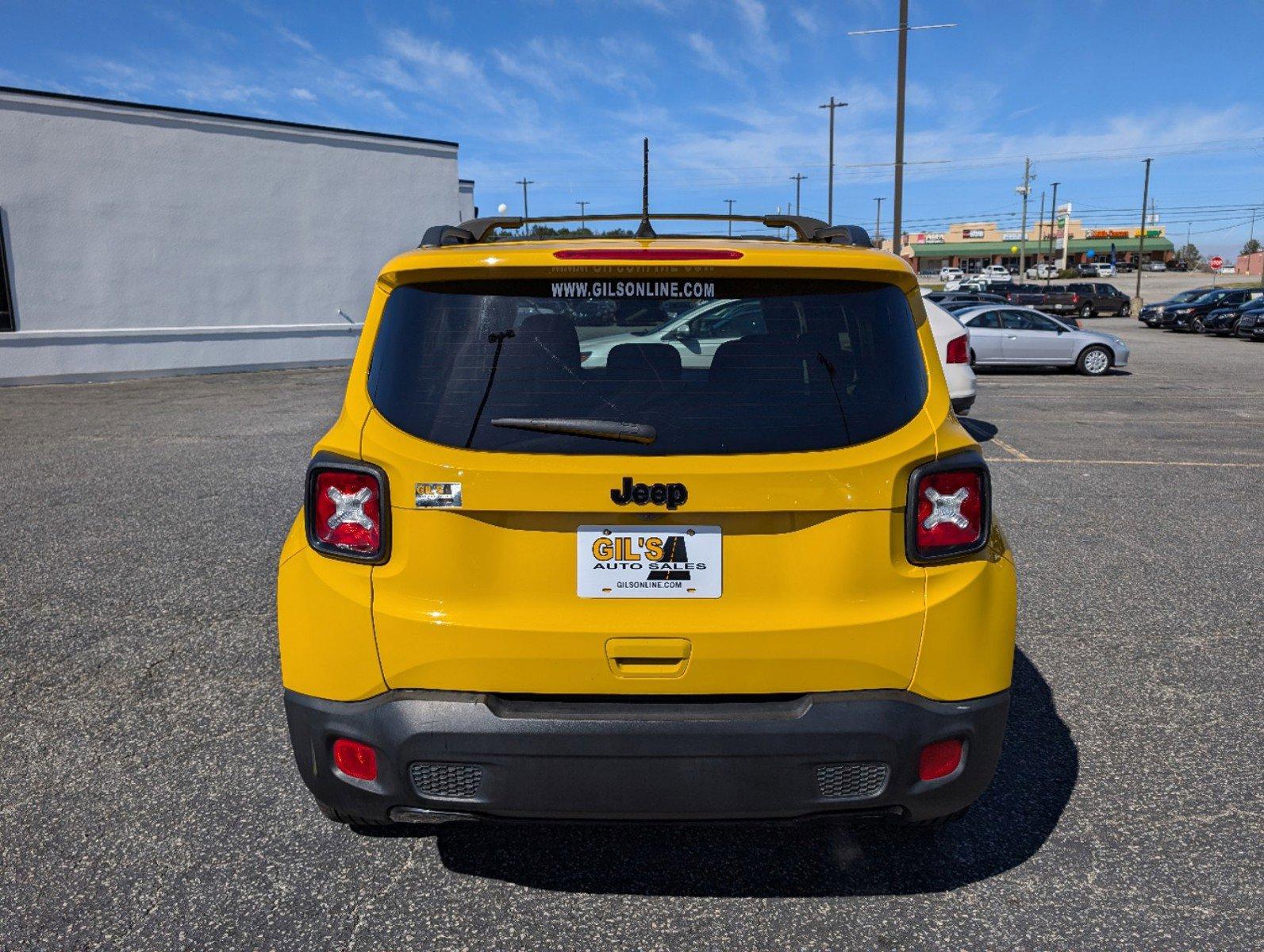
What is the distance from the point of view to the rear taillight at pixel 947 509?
237cm

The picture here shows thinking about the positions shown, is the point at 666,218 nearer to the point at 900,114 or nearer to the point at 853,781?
the point at 853,781

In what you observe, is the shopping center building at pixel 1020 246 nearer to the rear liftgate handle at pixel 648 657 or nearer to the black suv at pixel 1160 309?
the black suv at pixel 1160 309

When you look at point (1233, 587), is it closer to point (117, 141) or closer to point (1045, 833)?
point (1045, 833)

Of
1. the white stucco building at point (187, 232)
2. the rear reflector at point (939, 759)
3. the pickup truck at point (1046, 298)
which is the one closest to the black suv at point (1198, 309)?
the pickup truck at point (1046, 298)

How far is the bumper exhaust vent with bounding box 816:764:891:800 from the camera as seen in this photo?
235cm

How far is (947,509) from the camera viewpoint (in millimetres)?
2418

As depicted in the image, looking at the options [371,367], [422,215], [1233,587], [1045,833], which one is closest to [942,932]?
[1045,833]

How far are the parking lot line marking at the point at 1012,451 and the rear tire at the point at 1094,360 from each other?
9.94 m

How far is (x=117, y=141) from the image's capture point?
19.4m

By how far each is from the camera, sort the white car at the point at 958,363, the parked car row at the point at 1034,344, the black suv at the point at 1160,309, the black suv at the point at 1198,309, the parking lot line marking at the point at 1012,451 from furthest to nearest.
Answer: the black suv at the point at 1160,309 → the black suv at the point at 1198,309 → the parked car row at the point at 1034,344 → the white car at the point at 958,363 → the parking lot line marking at the point at 1012,451

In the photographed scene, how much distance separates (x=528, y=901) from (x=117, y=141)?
20672mm

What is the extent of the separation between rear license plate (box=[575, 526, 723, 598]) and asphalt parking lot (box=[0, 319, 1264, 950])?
0.61m

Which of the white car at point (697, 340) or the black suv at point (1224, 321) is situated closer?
the white car at point (697, 340)

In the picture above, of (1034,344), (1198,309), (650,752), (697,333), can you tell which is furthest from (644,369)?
(1198,309)
